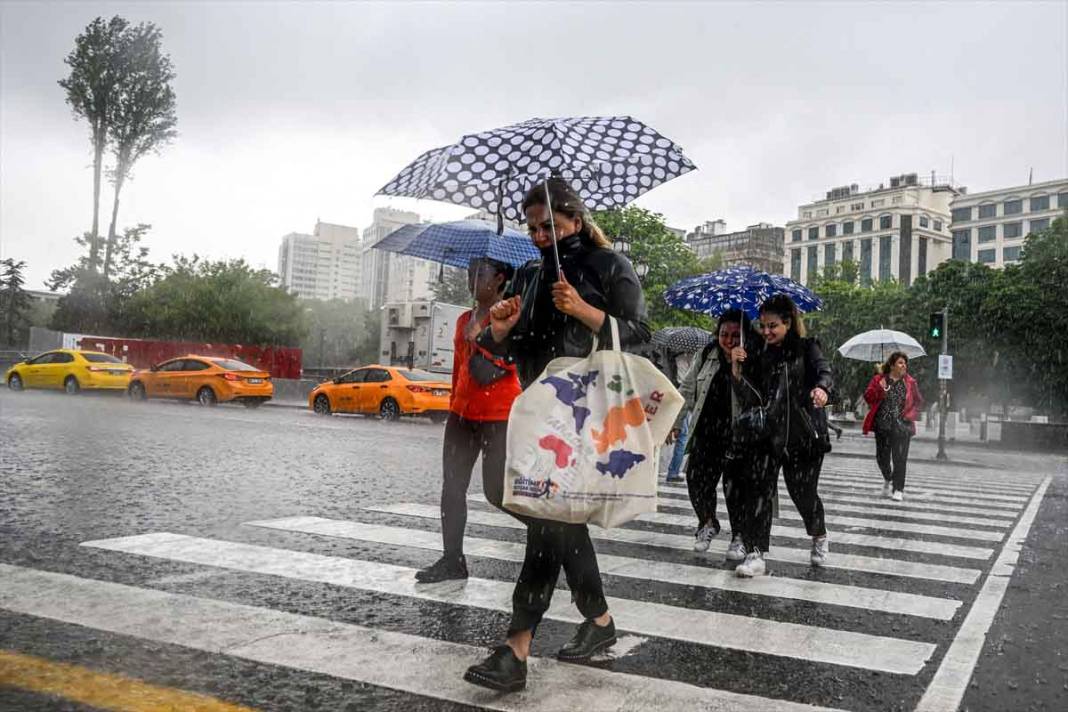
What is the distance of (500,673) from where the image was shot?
3.04m

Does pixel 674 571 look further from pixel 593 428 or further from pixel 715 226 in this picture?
pixel 715 226

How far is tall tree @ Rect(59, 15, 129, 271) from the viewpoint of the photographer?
4166 centimetres

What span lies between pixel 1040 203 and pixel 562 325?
112415mm

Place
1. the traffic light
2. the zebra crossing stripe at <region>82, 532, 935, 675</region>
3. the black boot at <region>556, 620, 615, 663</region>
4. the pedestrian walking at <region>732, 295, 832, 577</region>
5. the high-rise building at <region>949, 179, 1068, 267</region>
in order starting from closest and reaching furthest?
the black boot at <region>556, 620, 615, 663</region> → the zebra crossing stripe at <region>82, 532, 935, 675</region> → the pedestrian walking at <region>732, 295, 832, 577</region> → the traffic light → the high-rise building at <region>949, 179, 1068, 267</region>

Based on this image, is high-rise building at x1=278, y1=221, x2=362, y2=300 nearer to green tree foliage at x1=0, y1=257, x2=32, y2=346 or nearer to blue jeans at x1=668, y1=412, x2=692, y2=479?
green tree foliage at x1=0, y1=257, x2=32, y2=346

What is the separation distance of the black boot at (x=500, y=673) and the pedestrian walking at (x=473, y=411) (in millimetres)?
1039

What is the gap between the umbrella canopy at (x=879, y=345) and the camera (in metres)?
14.0

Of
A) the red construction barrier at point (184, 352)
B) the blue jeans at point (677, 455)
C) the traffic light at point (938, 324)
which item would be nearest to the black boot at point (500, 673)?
the blue jeans at point (677, 455)

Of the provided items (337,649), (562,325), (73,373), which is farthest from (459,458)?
(73,373)

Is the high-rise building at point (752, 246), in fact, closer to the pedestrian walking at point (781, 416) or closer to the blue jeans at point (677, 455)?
the blue jeans at point (677, 455)

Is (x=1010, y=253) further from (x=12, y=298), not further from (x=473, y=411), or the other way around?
(x=473, y=411)

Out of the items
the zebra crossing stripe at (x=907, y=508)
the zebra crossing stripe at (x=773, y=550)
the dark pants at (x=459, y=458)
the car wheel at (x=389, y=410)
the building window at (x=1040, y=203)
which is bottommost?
the zebra crossing stripe at (x=907, y=508)

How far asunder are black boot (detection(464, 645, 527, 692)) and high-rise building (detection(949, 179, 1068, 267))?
104m

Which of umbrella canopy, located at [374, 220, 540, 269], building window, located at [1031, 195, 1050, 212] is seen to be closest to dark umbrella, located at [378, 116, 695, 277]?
umbrella canopy, located at [374, 220, 540, 269]
